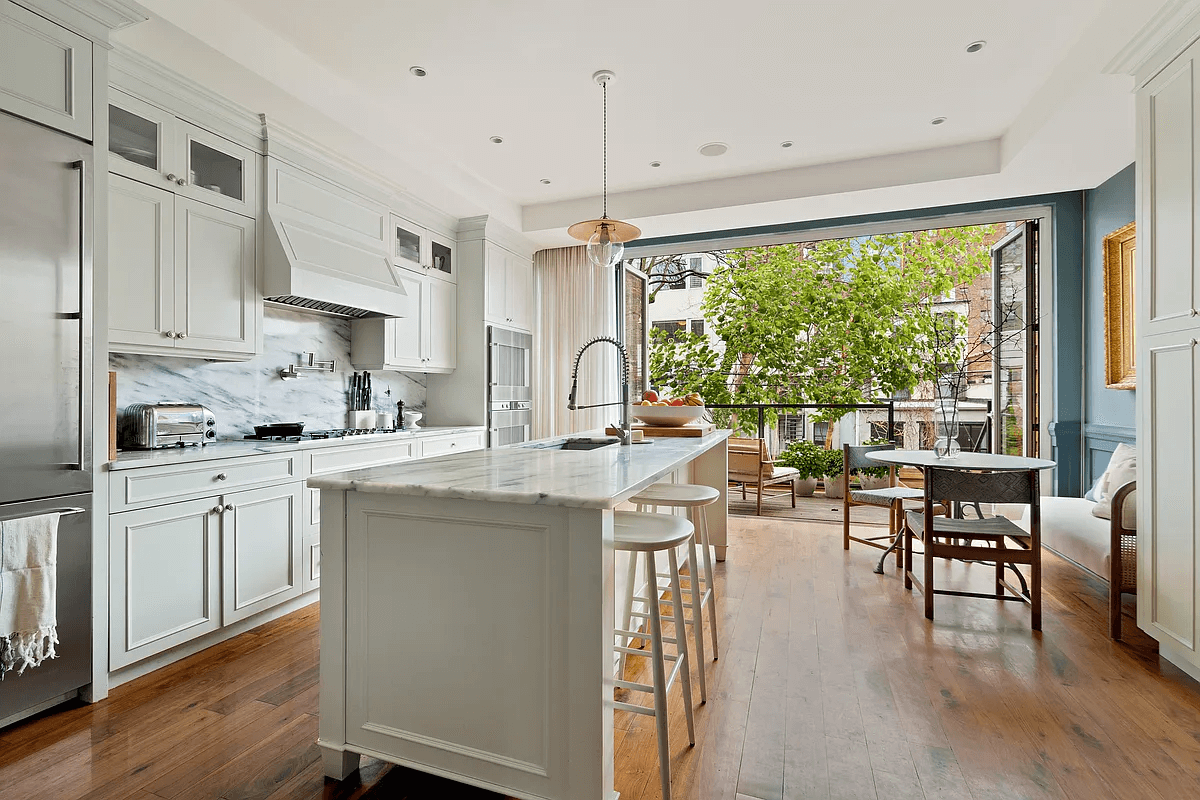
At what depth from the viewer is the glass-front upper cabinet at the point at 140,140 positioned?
2518 millimetres

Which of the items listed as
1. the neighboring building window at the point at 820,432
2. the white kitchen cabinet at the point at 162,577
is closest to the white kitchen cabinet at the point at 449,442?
the white kitchen cabinet at the point at 162,577

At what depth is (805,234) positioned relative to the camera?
5312mm

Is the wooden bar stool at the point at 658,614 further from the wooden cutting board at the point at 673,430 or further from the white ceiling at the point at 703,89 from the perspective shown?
the white ceiling at the point at 703,89

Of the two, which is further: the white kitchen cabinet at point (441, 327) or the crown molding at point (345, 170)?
the white kitchen cabinet at point (441, 327)

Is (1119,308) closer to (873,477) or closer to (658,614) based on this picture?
(873,477)

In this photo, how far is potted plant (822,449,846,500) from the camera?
659cm

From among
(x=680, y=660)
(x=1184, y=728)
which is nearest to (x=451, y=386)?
(x=680, y=660)

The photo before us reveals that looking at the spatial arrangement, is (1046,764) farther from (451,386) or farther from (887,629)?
(451,386)

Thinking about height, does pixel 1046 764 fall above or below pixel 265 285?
below

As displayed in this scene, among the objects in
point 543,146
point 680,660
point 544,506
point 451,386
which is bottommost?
point 680,660

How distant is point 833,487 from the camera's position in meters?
6.62

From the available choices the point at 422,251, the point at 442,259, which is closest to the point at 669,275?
the point at 442,259

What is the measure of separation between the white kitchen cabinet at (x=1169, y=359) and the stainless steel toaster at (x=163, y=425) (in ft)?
13.6

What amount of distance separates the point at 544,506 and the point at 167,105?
262cm
